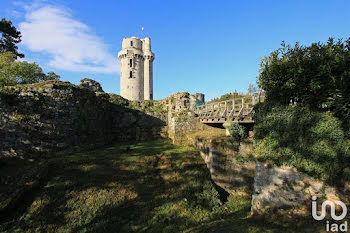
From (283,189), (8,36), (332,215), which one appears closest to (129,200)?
(283,189)

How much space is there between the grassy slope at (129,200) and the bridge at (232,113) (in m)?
3.88

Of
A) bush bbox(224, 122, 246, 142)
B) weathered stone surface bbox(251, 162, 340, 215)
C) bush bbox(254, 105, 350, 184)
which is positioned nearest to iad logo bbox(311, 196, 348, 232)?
weathered stone surface bbox(251, 162, 340, 215)

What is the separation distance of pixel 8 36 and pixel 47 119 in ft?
62.7

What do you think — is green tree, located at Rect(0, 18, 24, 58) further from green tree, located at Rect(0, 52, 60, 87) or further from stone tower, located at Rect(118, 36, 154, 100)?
stone tower, located at Rect(118, 36, 154, 100)

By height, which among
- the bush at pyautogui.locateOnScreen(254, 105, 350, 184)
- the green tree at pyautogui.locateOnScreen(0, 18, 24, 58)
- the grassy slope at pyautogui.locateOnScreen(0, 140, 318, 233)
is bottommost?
the grassy slope at pyautogui.locateOnScreen(0, 140, 318, 233)

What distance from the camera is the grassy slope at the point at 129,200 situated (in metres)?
7.48

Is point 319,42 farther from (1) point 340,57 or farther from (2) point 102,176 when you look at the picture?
(2) point 102,176

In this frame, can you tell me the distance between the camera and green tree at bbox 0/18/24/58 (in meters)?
20.6

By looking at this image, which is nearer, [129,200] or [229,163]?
[129,200]

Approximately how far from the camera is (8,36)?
22516mm

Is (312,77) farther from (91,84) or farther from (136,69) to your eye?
(136,69)

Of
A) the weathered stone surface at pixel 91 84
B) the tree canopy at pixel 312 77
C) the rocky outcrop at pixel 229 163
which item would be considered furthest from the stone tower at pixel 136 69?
the tree canopy at pixel 312 77

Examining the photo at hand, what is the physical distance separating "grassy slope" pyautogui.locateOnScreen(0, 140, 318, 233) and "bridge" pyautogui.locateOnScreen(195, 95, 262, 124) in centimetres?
388

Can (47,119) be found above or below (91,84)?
below
